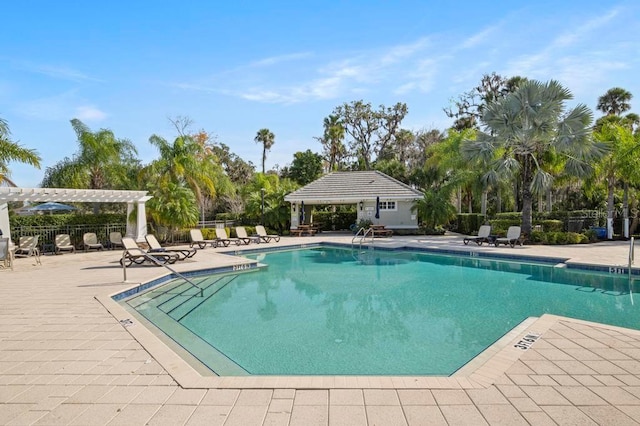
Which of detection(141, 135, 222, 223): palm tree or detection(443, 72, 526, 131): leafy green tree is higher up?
detection(443, 72, 526, 131): leafy green tree

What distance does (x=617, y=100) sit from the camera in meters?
32.4

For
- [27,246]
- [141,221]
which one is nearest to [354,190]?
[141,221]

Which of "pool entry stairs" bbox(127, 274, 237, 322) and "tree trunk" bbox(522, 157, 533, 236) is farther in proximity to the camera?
"tree trunk" bbox(522, 157, 533, 236)

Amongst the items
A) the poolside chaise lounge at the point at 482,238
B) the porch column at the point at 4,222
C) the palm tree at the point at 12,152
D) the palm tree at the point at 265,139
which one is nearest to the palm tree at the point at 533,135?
the poolside chaise lounge at the point at 482,238

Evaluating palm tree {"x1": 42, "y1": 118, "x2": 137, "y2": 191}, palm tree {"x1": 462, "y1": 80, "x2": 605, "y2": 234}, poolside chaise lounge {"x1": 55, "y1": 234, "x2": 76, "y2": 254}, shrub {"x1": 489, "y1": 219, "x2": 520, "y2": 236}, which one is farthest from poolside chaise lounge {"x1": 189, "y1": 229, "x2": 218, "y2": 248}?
shrub {"x1": 489, "y1": 219, "x2": 520, "y2": 236}

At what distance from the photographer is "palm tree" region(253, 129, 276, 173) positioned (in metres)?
45.6

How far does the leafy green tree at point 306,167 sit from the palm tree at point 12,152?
2685 centimetres

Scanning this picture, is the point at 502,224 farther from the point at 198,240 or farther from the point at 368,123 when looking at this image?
the point at 368,123

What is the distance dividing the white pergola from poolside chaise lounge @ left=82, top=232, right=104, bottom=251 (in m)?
1.36

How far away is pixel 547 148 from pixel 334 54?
11035mm

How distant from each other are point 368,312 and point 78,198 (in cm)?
1430

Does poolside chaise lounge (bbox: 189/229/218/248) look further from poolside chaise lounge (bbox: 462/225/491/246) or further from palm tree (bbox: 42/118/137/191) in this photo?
poolside chaise lounge (bbox: 462/225/491/246)

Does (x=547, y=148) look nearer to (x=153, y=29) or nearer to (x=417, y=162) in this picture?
(x=153, y=29)

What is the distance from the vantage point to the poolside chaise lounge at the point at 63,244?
53.3ft
